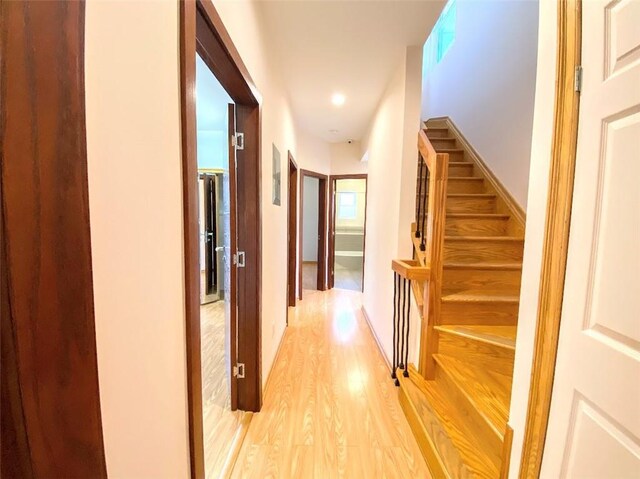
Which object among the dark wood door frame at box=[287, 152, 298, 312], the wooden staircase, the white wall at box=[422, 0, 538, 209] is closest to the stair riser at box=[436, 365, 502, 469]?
the wooden staircase

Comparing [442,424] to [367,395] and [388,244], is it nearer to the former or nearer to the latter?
[367,395]

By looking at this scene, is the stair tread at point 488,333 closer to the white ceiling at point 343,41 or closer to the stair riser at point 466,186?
the stair riser at point 466,186

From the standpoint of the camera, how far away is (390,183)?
8.13 feet

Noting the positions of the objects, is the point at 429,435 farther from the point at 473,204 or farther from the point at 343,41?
the point at 343,41

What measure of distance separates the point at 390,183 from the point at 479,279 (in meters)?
1.09

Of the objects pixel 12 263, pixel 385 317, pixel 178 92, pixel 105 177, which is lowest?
pixel 385 317

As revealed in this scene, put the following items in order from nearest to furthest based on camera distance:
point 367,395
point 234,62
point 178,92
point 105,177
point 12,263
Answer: point 12,263 → point 105,177 → point 178,92 → point 234,62 → point 367,395

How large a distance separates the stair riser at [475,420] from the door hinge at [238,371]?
1266mm

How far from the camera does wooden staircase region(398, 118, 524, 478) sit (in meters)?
1.28

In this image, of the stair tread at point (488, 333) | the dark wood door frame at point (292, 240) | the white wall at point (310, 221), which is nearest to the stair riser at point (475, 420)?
the stair tread at point (488, 333)

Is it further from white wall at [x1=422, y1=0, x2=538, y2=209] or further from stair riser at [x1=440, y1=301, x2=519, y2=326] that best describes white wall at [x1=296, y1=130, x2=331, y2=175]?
stair riser at [x1=440, y1=301, x2=519, y2=326]

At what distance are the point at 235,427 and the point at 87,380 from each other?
155cm

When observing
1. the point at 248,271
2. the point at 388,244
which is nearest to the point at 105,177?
the point at 248,271

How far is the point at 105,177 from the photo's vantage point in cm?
52
